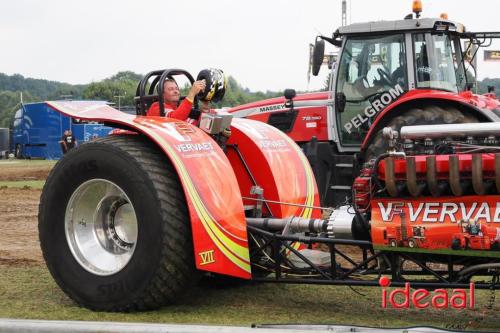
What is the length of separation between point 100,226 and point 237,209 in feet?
3.30

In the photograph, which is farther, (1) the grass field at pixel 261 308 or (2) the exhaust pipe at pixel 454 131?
(1) the grass field at pixel 261 308

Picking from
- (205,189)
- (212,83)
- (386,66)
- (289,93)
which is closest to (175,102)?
(212,83)

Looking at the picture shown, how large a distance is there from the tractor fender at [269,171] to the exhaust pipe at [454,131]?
1.34 metres

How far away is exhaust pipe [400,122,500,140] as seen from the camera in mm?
4719

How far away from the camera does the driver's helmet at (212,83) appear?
589 cm

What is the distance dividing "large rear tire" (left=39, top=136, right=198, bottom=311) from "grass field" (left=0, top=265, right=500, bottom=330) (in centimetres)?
18

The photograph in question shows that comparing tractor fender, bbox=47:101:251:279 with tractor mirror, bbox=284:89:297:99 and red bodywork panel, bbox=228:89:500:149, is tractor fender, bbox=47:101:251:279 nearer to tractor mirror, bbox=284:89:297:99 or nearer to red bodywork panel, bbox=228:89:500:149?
red bodywork panel, bbox=228:89:500:149

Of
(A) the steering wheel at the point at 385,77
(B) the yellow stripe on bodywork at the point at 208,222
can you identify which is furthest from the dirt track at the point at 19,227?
(A) the steering wheel at the point at 385,77

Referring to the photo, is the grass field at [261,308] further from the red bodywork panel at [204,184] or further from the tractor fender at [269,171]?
the tractor fender at [269,171]

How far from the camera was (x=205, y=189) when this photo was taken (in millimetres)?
5113

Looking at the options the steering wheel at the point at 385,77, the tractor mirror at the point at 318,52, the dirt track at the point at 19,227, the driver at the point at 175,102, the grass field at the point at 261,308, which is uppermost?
the tractor mirror at the point at 318,52

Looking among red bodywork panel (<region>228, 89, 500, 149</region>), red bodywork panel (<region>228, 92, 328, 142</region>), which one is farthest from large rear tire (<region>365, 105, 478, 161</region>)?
red bodywork panel (<region>228, 92, 328, 142</region>)

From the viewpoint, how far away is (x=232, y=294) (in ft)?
20.1

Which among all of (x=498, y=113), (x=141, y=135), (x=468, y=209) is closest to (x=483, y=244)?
(x=468, y=209)
